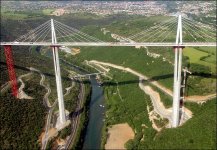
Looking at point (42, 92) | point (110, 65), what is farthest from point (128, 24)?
point (42, 92)

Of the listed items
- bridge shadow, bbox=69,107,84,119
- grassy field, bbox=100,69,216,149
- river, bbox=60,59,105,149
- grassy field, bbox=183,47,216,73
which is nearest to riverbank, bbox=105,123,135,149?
grassy field, bbox=100,69,216,149

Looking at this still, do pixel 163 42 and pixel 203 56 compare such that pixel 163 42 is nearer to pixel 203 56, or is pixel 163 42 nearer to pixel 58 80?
pixel 203 56

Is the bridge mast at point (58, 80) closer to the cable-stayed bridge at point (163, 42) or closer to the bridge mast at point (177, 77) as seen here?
the cable-stayed bridge at point (163, 42)

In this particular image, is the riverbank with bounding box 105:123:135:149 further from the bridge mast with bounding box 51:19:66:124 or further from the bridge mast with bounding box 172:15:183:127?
the bridge mast with bounding box 172:15:183:127

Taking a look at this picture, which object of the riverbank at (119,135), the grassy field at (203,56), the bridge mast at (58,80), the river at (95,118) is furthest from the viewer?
the grassy field at (203,56)

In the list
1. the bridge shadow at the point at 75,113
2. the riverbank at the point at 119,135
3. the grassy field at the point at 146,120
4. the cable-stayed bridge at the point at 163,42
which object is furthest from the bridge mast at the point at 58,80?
the riverbank at the point at 119,135

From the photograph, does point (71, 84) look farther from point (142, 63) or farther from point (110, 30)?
point (110, 30)

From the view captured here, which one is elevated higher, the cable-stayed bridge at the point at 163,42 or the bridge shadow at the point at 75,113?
the cable-stayed bridge at the point at 163,42

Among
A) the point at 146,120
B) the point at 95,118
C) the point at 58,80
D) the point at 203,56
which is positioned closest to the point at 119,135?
the point at 146,120
